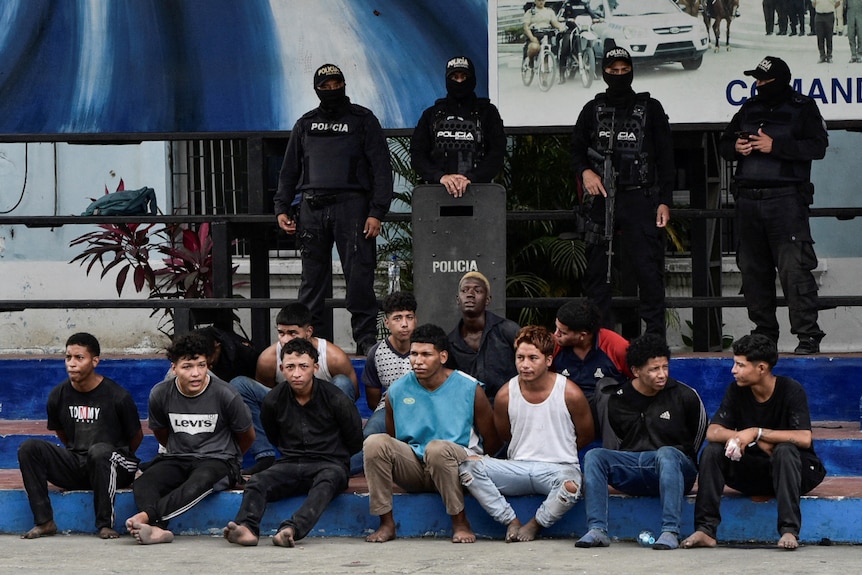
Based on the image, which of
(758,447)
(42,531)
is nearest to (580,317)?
(758,447)

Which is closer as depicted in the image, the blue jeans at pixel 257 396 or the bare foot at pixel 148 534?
the bare foot at pixel 148 534

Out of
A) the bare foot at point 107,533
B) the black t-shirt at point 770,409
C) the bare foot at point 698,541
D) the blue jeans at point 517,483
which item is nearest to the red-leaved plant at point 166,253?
the bare foot at point 107,533

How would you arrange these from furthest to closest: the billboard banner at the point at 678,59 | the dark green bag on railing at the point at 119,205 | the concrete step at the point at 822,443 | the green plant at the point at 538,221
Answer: the green plant at the point at 538,221, the dark green bag on railing at the point at 119,205, the billboard banner at the point at 678,59, the concrete step at the point at 822,443

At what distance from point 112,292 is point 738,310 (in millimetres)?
5766

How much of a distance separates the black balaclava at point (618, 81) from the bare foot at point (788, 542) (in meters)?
3.23

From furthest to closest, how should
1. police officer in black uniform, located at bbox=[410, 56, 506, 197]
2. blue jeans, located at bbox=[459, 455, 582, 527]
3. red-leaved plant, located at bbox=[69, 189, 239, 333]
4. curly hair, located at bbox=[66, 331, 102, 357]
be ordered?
red-leaved plant, located at bbox=[69, 189, 239, 333], police officer in black uniform, located at bbox=[410, 56, 506, 197], curly hair, located at bbox=[66, 331, 102, 357], blue jeans, located at bbox=[459, 455, 582, 527]

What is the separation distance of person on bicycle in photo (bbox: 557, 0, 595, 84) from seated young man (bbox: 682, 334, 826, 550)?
10.1ft

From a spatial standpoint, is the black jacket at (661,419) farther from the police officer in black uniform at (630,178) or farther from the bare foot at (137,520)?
the bare foot at (137,520)

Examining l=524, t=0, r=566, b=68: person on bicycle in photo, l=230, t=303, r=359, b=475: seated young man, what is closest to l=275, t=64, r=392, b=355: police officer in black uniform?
l=230, t=303, r=359, b=475: seated young man

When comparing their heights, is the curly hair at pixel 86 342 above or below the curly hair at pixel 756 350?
above

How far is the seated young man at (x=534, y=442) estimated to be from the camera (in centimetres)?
716

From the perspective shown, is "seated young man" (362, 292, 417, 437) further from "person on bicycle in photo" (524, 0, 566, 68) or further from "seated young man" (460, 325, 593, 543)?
"person on bicycle in photo" (524, 0, 566, 68)

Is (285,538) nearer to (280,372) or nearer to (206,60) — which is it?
(280,372)

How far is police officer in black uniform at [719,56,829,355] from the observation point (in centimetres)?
885
